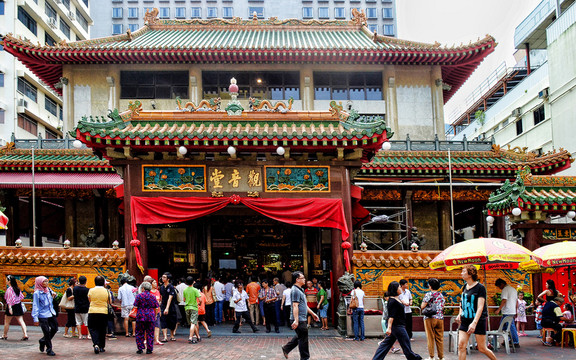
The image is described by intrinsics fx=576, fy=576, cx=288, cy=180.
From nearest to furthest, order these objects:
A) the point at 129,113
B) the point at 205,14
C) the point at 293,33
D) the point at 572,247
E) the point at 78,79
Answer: the point at 572,247, the point at 129,113, the point at 78,79, the point at 293,33, the point at 205,14

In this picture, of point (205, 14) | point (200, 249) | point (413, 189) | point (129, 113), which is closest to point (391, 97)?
point (413, 189)

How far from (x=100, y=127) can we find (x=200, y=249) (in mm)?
8827

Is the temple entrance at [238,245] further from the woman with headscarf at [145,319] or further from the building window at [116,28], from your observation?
the building window at [116,28]

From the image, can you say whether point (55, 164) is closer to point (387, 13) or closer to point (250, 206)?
point (250, 206)

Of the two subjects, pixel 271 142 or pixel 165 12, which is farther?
pixel 165 12

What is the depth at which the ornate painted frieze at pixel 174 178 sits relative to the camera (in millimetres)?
16453

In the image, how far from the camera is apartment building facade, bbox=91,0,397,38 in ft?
249

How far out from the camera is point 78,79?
2700 centimetres

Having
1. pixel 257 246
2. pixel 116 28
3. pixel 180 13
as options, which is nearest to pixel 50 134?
pixel 257 246

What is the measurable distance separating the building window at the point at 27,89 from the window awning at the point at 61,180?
2258 centimetres

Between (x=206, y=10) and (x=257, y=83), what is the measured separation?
174 ft

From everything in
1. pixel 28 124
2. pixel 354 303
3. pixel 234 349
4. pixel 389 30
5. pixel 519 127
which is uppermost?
pixel 389 30

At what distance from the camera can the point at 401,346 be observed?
10.6 metres

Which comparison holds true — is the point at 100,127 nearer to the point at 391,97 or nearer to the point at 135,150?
the point at 135,150
